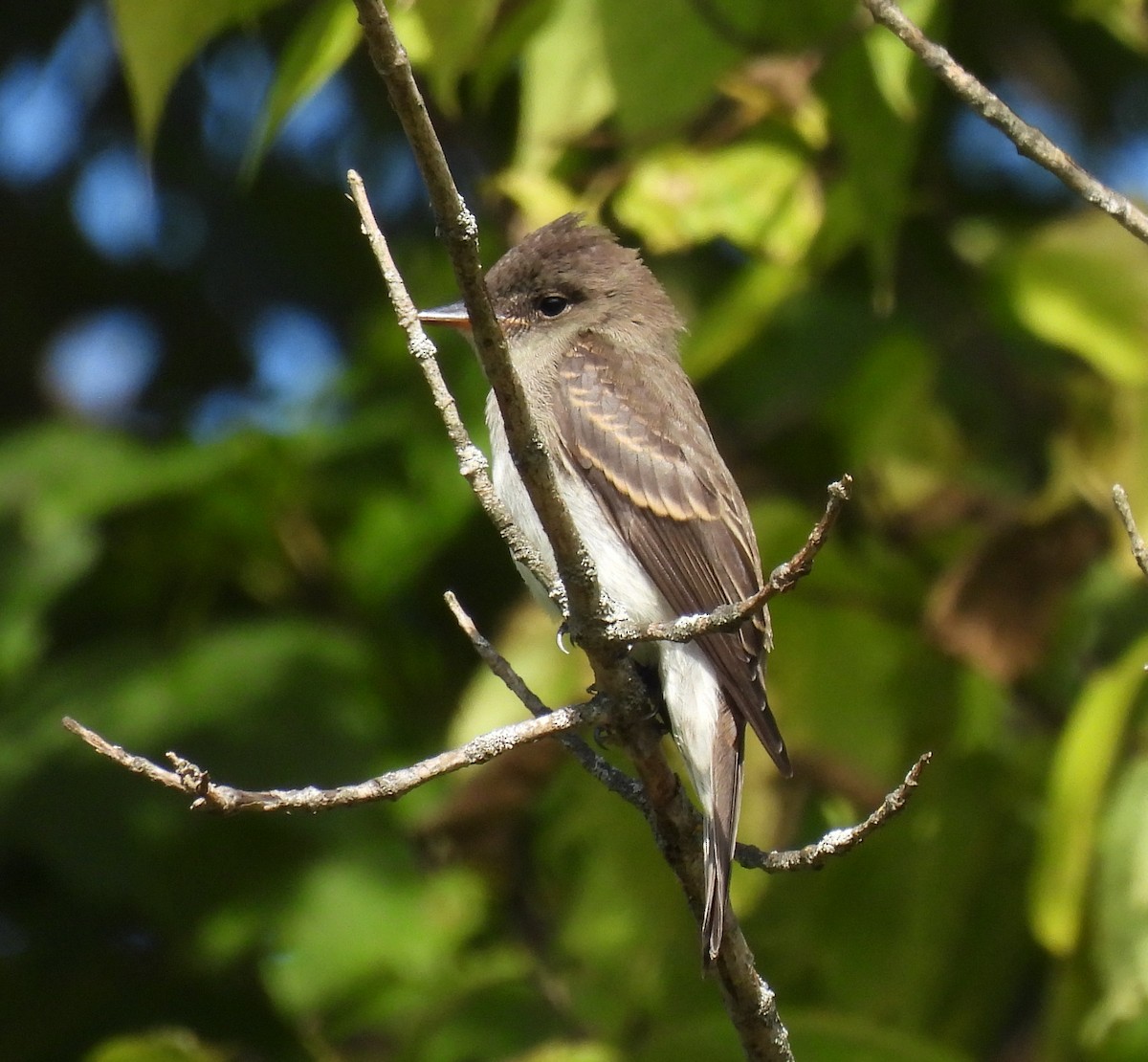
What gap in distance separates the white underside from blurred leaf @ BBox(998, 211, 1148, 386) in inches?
41.9

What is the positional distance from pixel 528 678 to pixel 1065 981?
1.20 meters

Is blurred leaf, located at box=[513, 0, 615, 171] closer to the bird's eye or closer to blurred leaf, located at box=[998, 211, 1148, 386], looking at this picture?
the bird's eye

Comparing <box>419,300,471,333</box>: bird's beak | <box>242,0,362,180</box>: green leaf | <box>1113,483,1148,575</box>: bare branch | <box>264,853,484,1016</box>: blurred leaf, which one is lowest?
<box>264,853,484,1016</box>: blurred leaf

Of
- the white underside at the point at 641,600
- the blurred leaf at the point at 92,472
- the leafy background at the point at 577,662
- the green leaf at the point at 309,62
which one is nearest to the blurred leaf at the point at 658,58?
the leafy background at the point at 577,662

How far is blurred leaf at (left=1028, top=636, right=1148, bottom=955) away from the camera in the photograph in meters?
3.17

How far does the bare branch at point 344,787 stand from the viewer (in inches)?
79.7

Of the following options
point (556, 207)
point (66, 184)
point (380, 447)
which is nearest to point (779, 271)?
point (556, 207)

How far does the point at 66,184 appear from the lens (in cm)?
612

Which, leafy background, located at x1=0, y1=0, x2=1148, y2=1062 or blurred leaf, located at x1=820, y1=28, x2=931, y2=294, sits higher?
blurred leaf, located at x1=820, y1=28, x2=931, y2=294

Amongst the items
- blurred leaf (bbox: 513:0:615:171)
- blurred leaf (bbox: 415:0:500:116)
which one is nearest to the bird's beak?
blurred leaf (bbox: 513:0:615:171)

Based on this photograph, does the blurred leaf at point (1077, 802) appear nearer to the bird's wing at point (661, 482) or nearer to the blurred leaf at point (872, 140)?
the bird's wing at point (661, 482)

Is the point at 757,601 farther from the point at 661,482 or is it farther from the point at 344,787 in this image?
the point at 661,482

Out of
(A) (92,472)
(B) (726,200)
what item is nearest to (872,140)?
(B) (726,200)

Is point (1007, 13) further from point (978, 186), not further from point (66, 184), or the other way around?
point (66, 184)
